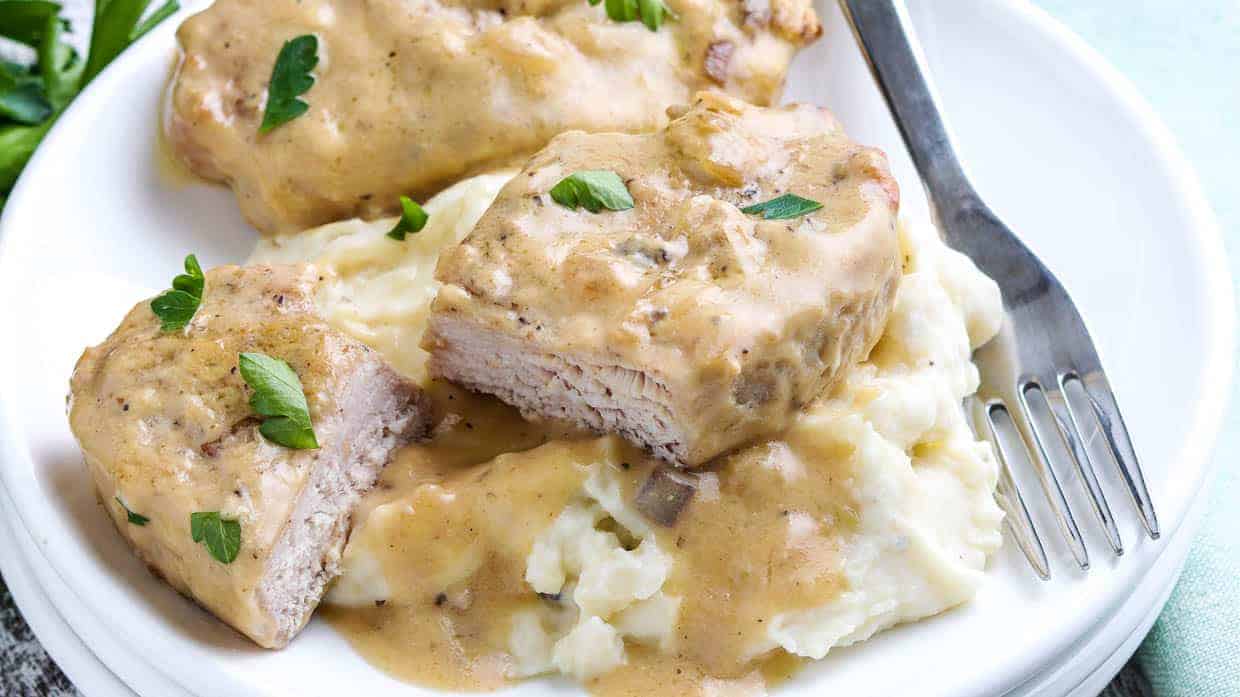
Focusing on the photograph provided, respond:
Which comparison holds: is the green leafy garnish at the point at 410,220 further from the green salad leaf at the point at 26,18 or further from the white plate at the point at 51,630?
the green salad leaf at the point at 26,18

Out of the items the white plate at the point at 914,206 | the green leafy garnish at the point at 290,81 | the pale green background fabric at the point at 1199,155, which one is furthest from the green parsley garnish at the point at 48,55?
the pale green background fabric at the point at 1199,155

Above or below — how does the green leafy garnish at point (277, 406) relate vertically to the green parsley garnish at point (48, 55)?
above

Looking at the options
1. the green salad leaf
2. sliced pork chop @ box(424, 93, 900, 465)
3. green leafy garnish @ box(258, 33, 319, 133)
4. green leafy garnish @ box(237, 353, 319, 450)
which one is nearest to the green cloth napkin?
sliced pork chop @ box(424, 93, 900, 465)

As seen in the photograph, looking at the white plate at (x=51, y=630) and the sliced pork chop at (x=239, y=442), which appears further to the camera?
the white plate at (x=51, y=630)

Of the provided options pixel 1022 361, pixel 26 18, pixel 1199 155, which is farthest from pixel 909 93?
pixel 26 18

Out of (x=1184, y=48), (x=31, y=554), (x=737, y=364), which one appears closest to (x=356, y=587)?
(x=31, y=554)

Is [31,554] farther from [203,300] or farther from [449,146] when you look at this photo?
[449,146]
